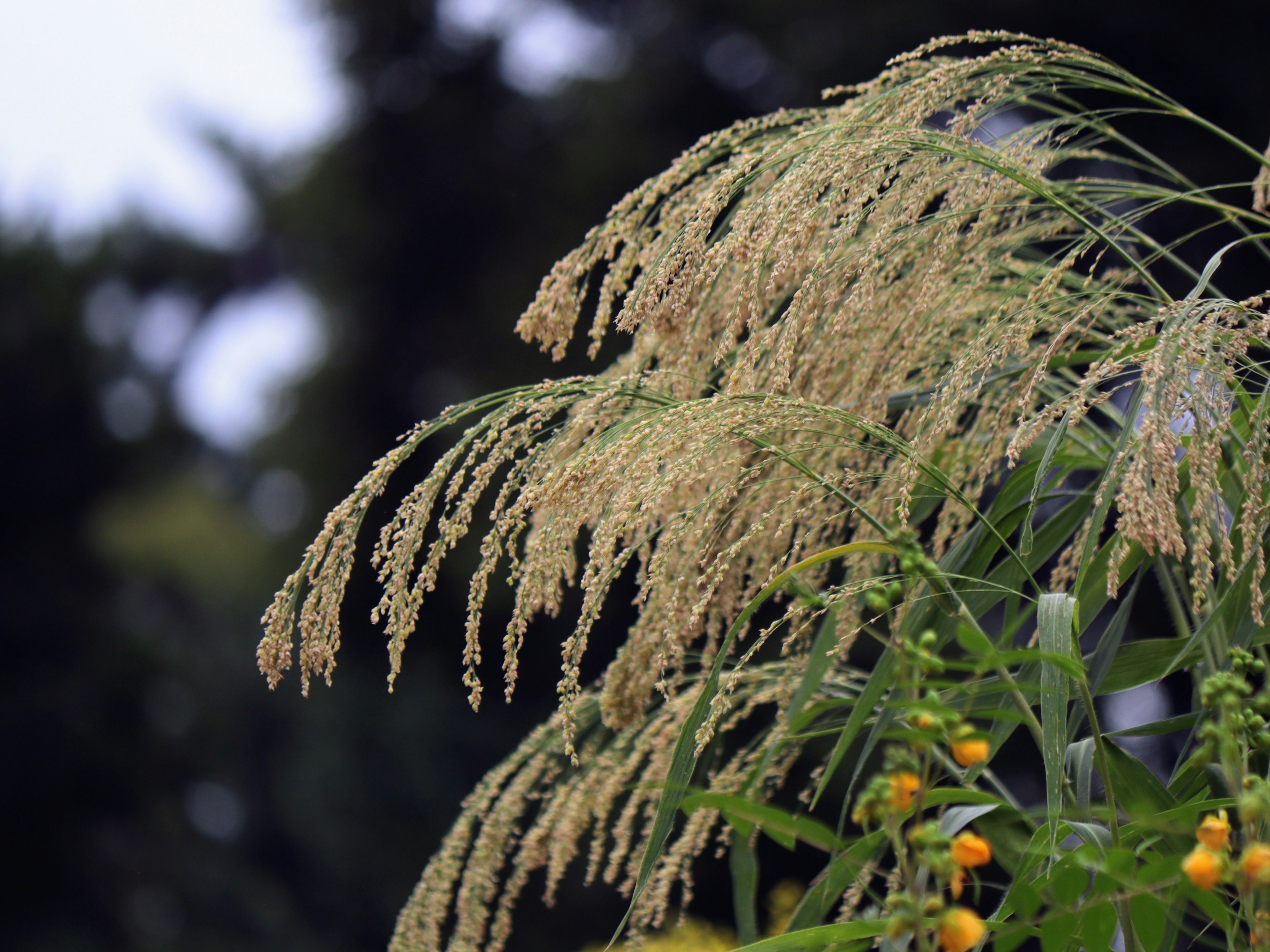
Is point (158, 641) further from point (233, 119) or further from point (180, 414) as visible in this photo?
point (233, 119)

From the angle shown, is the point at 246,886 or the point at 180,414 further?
the point at 180,414

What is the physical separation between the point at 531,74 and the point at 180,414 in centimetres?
557

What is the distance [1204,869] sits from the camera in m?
0.35

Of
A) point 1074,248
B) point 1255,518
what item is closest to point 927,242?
point 1074,248

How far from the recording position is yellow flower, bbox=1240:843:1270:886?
330 millimetres

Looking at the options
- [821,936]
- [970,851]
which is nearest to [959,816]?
[821,936]

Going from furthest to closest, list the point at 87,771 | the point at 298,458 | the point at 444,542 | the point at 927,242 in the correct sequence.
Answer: the point at 87,771 < the point at 298,458 < the point at 927,242 < the point at 444,542

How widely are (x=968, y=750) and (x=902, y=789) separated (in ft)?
0.10

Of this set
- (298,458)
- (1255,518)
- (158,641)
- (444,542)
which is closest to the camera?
(1255,518)

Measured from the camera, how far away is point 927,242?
0.78 metres

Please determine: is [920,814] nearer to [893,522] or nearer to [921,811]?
[921,811]

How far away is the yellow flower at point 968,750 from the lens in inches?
14.7

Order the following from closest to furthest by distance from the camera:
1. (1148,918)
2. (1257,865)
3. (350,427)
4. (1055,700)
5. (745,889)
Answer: (1257,865), (1148,918), (1055,700), (745,889), (350,427)

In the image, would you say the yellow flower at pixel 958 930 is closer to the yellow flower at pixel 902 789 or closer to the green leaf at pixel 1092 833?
the yellow flower at pixel 902 789
